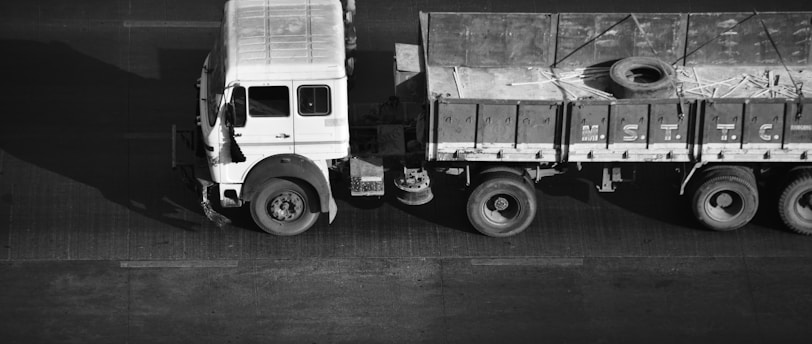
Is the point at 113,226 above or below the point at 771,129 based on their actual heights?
below

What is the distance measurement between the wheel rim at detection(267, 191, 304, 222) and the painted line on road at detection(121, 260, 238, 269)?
99 centimetres

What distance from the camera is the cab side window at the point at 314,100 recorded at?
17766 mm

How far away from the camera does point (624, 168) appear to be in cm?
1961

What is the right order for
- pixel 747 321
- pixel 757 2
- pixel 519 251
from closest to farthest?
pixel 747 321
pixel 519 251
pixel 757 2

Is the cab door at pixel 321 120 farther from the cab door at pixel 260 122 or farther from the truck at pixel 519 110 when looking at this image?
the cab door at pixel 260 122

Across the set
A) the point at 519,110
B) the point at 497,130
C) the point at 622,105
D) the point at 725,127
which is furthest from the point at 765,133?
the point at 497,130

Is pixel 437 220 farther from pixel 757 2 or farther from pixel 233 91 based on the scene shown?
pixel 757 2

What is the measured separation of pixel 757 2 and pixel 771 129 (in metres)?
6.31

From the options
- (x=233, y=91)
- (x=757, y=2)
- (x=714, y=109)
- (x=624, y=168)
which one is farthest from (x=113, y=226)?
(x=757, y=2)

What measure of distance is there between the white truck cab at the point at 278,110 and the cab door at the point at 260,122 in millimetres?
15

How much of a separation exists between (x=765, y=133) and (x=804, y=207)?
5.60 ft

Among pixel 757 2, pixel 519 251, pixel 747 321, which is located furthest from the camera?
pixel 757 2

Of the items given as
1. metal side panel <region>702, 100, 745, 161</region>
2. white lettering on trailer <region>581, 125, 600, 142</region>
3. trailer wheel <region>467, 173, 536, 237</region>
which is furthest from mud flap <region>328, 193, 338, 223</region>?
metal side panel <region>702, 100, 745, 161</region>

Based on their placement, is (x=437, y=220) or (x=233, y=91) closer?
(x=233, y=91)
